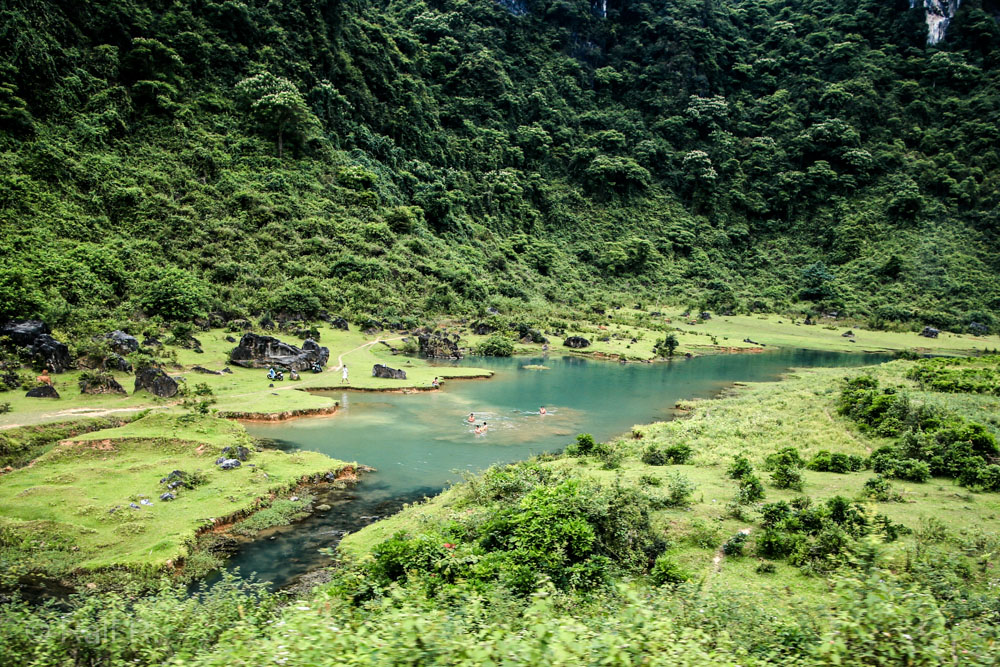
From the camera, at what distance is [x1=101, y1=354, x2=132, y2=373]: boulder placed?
32406mm

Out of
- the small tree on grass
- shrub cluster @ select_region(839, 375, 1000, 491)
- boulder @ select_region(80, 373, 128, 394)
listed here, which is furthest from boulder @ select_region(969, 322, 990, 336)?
boulder @ select_region(80, 373, 128, 394)

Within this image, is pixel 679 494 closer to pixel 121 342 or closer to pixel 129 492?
pixel 129 492

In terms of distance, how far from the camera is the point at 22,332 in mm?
31500

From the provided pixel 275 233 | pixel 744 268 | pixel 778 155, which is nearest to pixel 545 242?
pixel 744 268

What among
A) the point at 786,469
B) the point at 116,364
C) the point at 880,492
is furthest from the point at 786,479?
the point at 116,364

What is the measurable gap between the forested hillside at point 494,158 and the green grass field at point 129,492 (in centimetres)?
1932

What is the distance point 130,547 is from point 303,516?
5.29m

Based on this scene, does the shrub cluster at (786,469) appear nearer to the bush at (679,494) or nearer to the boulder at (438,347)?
the bush at (679,494)

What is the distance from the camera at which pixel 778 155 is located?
12444 cm

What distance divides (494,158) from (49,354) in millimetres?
90484

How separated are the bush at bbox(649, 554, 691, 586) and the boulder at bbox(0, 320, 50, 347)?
35987mm

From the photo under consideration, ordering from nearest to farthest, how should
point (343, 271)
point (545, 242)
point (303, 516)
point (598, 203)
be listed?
point (303, 516)
point (343, 271)
point (545, 242)
point (598, 203)

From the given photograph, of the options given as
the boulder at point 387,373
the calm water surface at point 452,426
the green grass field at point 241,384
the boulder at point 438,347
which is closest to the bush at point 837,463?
the calm water surface at point 452,426

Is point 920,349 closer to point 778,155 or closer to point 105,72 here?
point 778,155
